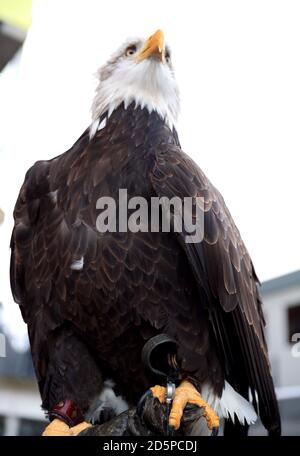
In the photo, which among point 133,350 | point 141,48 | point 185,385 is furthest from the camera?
point 141,48

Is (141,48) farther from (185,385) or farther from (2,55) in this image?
(2,55)

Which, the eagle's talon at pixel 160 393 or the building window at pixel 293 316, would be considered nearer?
the eagle's talon at pixel 160 393

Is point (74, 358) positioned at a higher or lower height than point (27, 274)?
lower

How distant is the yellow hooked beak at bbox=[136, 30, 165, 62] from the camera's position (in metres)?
2.36

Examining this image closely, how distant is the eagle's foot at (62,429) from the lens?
6.05 feet

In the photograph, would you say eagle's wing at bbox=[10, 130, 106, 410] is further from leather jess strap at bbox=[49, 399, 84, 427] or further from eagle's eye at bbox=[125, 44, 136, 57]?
eagle's eye at bbox=[125, 44, 136, 57]

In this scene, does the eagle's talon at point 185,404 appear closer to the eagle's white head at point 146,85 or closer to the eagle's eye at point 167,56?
the eagle's white head at point 146,85

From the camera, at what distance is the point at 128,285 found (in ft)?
6.15

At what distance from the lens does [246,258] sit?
7.22ft

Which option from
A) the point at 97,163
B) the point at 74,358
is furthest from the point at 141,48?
the point at 74,358

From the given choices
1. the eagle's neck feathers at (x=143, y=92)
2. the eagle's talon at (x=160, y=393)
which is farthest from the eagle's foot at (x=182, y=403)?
the eagle's neck feathers at (x=143, y=92)

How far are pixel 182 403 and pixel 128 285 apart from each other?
412 mm

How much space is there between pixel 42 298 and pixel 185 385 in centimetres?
58

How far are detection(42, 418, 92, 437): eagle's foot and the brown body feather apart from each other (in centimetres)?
10
